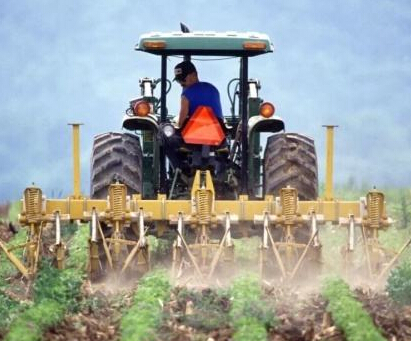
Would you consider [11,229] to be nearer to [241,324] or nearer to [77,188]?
[77,188]

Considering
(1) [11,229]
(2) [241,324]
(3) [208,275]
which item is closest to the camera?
(2) [241,324]

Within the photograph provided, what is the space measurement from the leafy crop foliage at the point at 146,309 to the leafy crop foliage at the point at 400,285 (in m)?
1.86

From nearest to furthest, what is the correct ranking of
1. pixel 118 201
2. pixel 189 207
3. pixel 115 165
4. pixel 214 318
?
pixel 214 318
pixel 118 201
pixel 189 207
pixel 115 165

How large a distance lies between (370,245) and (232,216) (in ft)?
4.32

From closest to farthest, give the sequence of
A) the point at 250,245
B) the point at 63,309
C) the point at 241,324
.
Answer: the point at 241,324 < the point at 63,309 < the point at 250,245

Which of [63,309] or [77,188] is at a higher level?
[77,188]

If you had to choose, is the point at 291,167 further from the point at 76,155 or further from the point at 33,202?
the point at 33,202

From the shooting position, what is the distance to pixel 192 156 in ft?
46.7

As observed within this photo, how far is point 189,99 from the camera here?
1431 cm

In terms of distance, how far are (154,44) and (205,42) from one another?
491 mm

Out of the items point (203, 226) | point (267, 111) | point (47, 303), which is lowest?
point (47, 303)

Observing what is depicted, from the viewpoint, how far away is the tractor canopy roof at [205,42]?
45.4 ft

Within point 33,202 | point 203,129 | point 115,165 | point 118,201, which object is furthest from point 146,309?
point 115,165

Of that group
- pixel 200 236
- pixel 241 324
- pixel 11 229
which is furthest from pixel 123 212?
pixel 11 229
